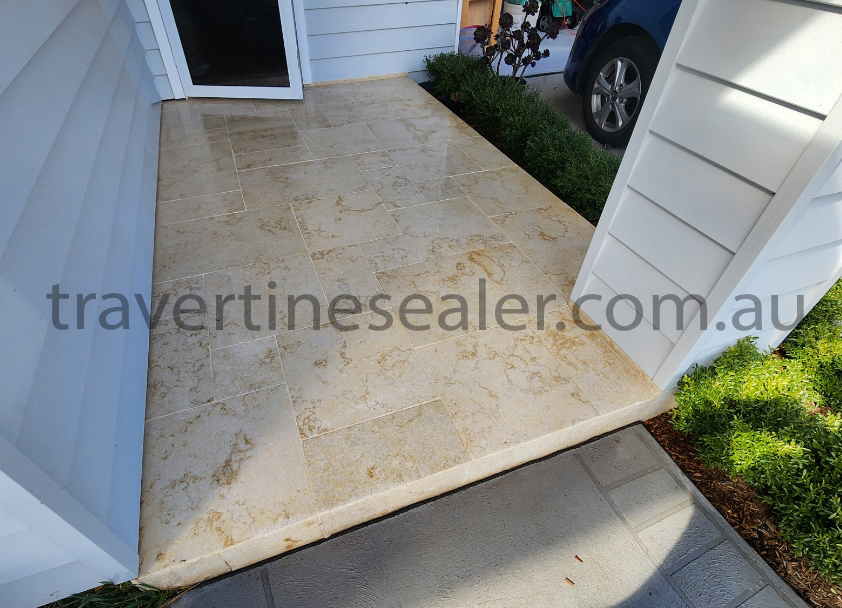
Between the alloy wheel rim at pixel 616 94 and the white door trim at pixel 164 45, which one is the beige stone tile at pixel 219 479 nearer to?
the white door trim at pixel 164 45

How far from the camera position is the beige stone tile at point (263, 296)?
197cm

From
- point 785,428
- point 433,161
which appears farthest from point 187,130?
point 785,428

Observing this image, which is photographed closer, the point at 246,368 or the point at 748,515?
the point at 748,515

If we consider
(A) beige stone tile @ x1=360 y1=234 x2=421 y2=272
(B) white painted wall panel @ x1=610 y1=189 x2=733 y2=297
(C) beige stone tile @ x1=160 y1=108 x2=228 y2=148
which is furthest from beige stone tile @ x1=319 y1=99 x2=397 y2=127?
(B) white painted wall panel @ x1=610 y1=189 x2=733 y2=297

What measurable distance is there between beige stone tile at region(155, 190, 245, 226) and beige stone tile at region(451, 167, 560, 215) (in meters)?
1.34

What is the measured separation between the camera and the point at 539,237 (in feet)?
8.43

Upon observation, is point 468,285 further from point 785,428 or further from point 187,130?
point 187,130

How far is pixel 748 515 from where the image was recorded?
159cm

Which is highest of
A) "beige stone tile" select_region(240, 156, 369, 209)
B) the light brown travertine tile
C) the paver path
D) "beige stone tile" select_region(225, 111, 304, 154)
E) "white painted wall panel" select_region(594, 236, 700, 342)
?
"white painted wall panel" select_region(594, 236, 700, 342)

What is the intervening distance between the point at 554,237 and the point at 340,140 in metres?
1.73

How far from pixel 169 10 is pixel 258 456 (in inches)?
133

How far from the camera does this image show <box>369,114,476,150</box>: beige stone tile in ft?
11.3

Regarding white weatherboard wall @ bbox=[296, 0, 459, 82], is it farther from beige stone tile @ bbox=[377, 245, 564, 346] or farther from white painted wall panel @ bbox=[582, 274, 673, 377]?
white painted wall panel @ bbox=[582, 274, 673, 377]

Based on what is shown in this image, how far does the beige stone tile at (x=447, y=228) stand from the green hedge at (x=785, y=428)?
1207 millimetres
